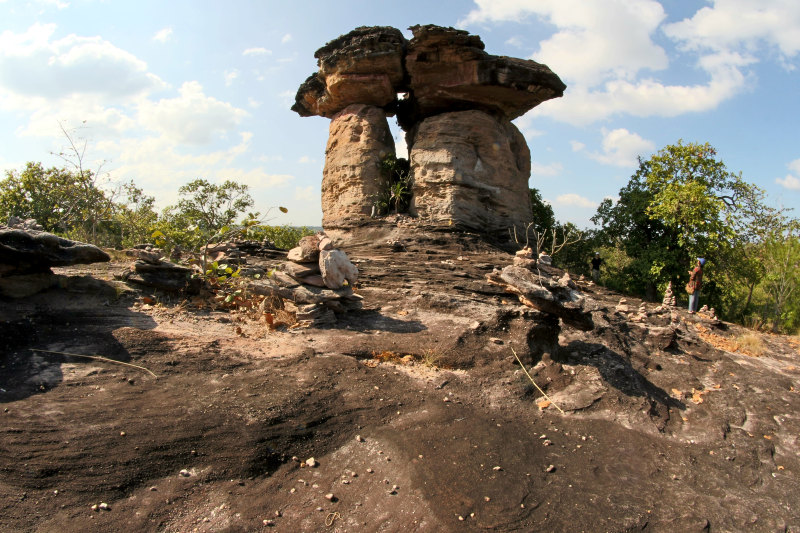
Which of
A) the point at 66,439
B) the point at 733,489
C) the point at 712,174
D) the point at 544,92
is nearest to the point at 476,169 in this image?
the point at 544,92

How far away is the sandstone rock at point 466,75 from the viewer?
490 inches

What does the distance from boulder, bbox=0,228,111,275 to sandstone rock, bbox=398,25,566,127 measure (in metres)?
9.49

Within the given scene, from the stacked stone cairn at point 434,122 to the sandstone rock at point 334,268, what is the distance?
17.4ft

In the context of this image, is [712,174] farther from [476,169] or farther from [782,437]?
[782,437]

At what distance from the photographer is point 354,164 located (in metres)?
13.3

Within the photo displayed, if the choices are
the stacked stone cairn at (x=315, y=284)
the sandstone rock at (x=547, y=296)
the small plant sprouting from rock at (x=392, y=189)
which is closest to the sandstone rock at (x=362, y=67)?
the small plant sprouting from rock at (x=392, y=189)

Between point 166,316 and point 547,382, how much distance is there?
5182 mm

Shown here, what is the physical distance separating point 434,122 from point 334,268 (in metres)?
7.55

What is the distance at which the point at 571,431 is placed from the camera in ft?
17.0

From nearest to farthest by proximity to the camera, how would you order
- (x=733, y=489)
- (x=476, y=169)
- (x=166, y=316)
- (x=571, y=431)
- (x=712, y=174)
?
(x=733, y=489), (x=571, y=431), (x=166, y=316), (x=476, y=169), (x=712, y=174)

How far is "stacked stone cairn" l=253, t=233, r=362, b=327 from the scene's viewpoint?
23.2 ft

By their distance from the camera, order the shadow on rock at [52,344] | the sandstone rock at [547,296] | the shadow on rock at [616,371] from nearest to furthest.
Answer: the shadow on rock at [52,344]
the shadow on rock at [616,371]
the sandstone rock at [547,296]

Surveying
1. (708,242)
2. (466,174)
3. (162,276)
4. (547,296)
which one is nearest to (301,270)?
(162,276)

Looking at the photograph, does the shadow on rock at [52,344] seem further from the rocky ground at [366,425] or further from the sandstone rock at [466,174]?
the sandstone rock at [466,174]
